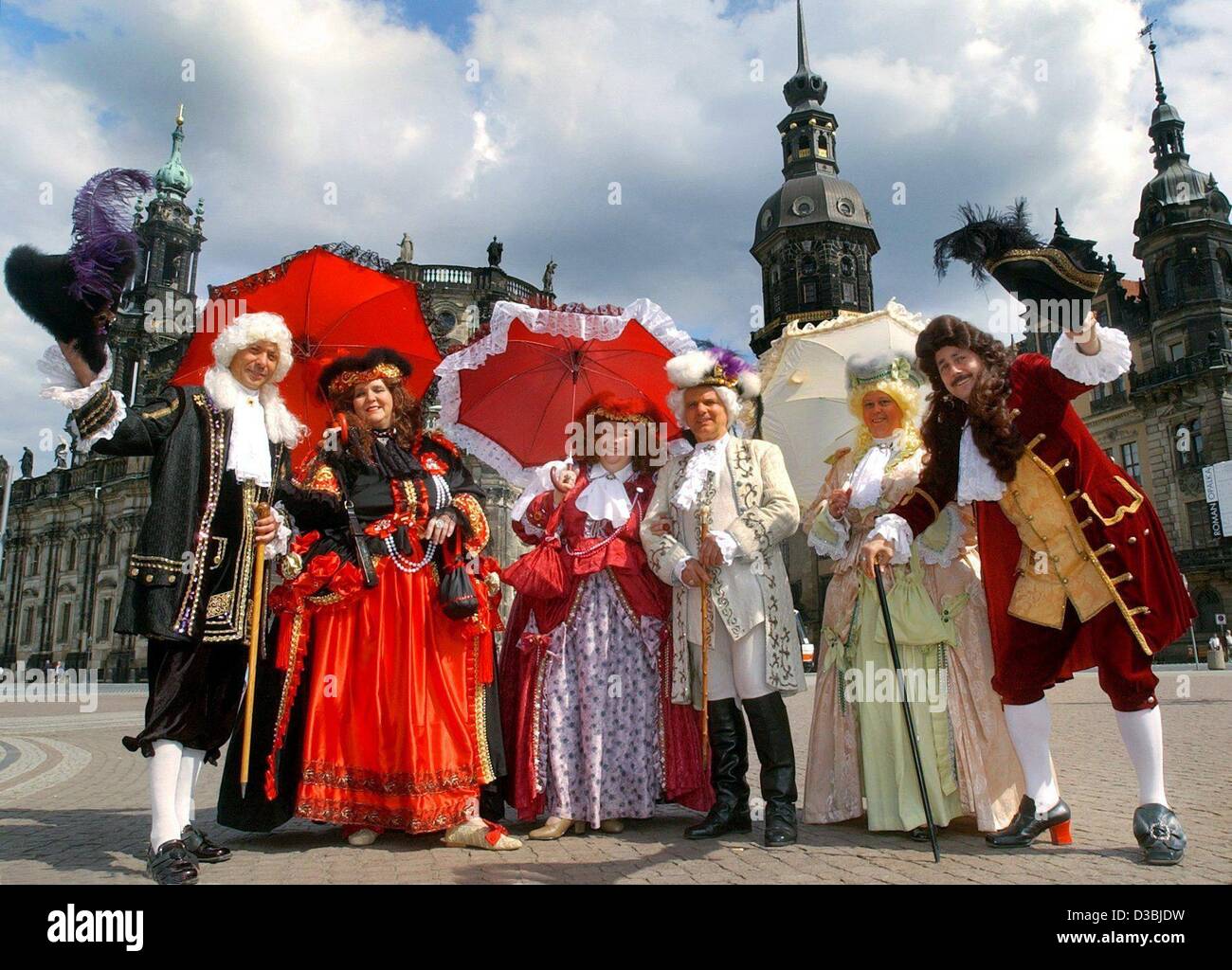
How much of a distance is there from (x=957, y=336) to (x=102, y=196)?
3699 mm

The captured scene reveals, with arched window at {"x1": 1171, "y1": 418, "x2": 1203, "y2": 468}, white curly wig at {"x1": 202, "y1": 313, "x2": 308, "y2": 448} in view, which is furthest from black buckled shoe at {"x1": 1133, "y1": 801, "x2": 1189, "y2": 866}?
arched window at {"x1": 1171, "y1": 418, "x2": 1203, "y2": 468}

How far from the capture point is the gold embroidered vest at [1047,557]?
3.44m

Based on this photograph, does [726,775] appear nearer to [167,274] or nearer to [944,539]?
[944,539]

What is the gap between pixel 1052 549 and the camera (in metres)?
3.54

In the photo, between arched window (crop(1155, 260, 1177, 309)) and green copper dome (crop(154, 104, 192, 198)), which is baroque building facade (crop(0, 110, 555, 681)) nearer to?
green copper dome (crop(154, 104, 192, 198))

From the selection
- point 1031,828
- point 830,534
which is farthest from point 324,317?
point 1031,828

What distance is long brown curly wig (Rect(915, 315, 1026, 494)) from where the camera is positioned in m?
3.56

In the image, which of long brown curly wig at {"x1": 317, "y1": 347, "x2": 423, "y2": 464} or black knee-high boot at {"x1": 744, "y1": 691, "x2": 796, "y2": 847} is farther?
long brown curly wig at {"x1": 317, "y1": 347, "x2": 423, "y2": 464}

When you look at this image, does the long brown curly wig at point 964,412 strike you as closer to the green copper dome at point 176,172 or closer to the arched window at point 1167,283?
A: the arched window at point 1167,283

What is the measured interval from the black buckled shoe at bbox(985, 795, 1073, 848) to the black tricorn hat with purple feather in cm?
419

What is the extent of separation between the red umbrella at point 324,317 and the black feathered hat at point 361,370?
0.57 feet

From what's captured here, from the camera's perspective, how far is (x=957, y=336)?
148 inches

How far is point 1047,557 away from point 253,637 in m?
3.47

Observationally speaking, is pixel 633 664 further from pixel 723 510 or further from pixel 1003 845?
pixel 1003 845
